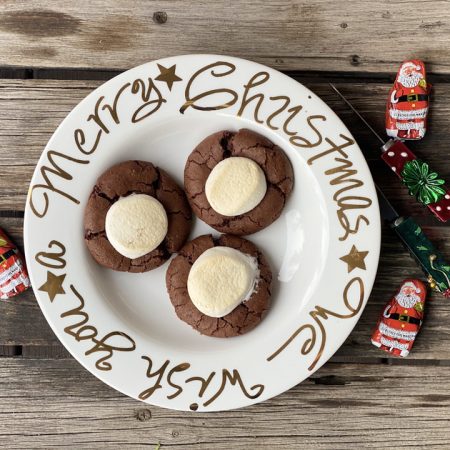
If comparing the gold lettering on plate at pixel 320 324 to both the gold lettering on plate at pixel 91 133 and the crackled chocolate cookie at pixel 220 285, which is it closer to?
the crackled chocolate cookie at pixel 220 285

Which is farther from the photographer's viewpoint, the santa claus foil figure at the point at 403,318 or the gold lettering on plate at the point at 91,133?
the santa claus foil figure at the point at 403,318

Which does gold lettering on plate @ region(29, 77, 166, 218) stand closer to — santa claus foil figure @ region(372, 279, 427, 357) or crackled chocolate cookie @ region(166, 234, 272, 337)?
crackled chocolate cookie @ region(166, 234, 272, 337)

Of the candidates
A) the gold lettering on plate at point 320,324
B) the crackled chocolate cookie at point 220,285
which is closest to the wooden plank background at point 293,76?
the gold lettering on plate at point 320,324

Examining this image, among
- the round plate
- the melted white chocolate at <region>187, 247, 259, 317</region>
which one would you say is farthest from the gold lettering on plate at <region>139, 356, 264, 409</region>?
the melted white chocolate at <region>187, 247, 259, 317</region>

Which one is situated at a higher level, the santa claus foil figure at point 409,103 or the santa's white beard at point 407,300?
the santa claus foil figure at point 409,103

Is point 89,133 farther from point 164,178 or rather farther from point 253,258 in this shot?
point 253,258

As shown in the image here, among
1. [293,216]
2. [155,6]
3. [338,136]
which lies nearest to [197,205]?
[293,216]
